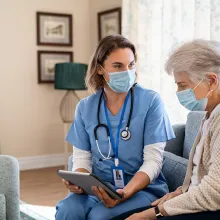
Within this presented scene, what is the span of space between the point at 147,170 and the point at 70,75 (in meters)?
2.83

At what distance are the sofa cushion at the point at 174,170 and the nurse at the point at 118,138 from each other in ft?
0.31

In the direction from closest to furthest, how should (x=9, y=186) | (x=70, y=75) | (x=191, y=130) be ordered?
(x=9, y=186) → (x=191, y=130) → (x=70, y=75)

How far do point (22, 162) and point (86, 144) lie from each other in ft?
9.86

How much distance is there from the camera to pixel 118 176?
207 cm

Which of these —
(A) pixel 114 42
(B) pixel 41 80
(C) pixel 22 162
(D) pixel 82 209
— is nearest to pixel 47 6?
(B) pixel 41 80

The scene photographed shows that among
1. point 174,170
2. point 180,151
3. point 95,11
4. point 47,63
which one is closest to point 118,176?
point 174,170

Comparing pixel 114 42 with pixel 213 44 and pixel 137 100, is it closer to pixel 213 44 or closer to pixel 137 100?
pixel 137 100

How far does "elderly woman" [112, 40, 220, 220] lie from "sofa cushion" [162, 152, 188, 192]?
456 mm

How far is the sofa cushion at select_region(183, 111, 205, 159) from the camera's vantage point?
101 inches

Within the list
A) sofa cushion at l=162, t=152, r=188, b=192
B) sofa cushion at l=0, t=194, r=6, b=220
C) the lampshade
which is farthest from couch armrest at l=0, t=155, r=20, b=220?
the lampshade

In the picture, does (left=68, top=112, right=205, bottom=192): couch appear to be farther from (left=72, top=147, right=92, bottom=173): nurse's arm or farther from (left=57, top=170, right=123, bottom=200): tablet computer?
(left=57, top=170, right=123, bottom=200): tablet computer

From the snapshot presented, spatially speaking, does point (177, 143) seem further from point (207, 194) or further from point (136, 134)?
point (207, 194)

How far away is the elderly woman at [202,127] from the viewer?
1.46 m

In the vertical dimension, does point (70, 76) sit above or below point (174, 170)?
above
